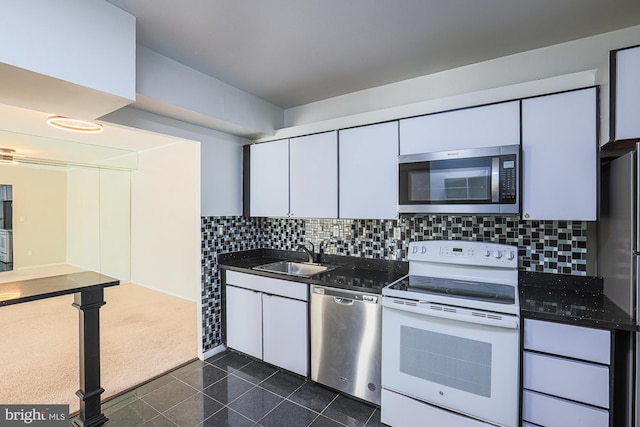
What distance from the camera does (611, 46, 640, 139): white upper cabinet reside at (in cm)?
150

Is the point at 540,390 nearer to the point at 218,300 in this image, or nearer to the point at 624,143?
the point at 624,143

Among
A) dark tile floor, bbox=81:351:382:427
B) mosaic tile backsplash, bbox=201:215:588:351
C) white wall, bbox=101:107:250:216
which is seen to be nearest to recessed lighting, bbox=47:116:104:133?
white wall, bbox=101:107:250:216

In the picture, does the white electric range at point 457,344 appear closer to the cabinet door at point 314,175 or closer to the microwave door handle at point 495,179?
the microwave door handle at point 495,179

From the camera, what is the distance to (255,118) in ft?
10.0

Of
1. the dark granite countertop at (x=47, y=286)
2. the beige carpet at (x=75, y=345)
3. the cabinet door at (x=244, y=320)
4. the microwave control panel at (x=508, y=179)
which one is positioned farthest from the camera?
the cabinet door at (x=244, y=320)

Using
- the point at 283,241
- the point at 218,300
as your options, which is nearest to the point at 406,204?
the point at 283,241

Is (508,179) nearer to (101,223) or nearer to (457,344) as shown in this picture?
(457,344)

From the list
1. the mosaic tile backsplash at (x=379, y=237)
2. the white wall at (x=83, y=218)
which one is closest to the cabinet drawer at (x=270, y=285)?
the mosaic tile backsplash at (x=379, y=237)

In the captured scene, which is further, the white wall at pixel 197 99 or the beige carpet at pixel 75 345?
the beige carpet at pixel 75 345

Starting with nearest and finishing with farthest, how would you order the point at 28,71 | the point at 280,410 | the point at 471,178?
the point at 28,71, the point at 471,178, the point at 280,410

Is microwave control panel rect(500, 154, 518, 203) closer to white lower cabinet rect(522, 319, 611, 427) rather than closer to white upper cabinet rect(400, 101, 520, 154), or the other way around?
white upper cabinet rect(400, 101, 520, 154)

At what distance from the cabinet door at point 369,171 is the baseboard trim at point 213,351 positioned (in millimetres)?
1871

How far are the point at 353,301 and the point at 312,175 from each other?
1.19 metres

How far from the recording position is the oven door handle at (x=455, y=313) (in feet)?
5.38
